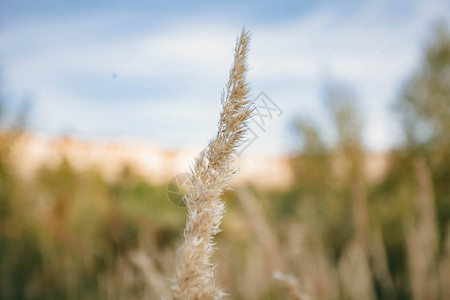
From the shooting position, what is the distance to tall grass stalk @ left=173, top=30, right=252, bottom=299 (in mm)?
386

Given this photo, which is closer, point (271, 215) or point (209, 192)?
point (209, 192)

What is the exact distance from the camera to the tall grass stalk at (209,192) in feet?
1.27

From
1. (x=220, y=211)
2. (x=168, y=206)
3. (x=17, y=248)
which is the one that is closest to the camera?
(x=220, y=211)

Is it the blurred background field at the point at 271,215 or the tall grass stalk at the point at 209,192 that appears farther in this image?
the blurred background field at the point at 271,215

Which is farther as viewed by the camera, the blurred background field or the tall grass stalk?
the blurred background field

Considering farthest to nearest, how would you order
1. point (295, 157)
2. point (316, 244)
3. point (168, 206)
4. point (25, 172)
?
1. point (295, 157)
2. point (168, 206)
3. point (25, 172)
4. point (316, 244)

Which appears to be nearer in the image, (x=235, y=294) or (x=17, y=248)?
(x=235, y=294)

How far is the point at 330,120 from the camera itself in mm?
4191

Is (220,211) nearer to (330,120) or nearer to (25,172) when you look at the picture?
(25,172)

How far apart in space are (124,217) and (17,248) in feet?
2.94

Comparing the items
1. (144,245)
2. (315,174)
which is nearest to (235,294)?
(144,245)

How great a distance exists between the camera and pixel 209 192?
39 cm

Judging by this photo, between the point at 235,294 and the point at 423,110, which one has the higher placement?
the point at 423,110

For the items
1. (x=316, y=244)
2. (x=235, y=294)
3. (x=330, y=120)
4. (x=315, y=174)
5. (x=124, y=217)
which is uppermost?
(x=330, y=120)
